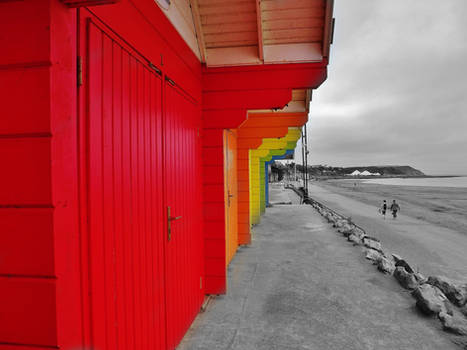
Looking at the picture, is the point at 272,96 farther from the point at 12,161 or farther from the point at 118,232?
the point at 12,161

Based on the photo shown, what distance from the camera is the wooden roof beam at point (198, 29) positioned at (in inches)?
121

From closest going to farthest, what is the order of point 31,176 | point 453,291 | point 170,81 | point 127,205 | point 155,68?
point 31,176, point 127,205, point 155,68, point 170,81, point 453,291

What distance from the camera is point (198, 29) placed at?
10.8 ft

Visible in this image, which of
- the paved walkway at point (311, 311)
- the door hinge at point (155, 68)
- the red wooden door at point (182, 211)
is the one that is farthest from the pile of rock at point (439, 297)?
the door hinge at point (155, 68)

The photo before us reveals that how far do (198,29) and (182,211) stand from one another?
202 centimetres

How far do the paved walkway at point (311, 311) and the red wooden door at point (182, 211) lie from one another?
313 mm

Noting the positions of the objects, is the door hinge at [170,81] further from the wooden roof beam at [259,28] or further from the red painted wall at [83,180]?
the wooden roof beam at [259,28]

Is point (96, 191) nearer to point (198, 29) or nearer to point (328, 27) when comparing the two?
point (198, 29)

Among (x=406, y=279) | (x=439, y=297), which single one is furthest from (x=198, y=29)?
(x=406, y=279)

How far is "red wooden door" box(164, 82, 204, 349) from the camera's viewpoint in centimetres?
261

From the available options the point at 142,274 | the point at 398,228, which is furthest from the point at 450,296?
the point at 398,228

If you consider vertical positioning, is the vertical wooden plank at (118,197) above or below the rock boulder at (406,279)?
above

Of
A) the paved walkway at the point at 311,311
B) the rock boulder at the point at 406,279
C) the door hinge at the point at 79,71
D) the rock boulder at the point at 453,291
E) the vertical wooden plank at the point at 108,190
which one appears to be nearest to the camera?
the door hinge at the point at 79,71

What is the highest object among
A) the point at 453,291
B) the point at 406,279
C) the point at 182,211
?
the point at 182,211
